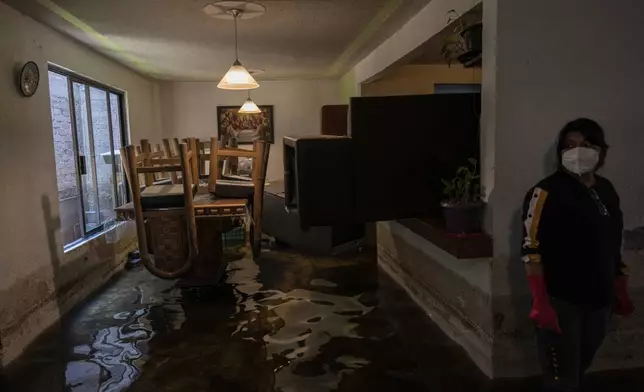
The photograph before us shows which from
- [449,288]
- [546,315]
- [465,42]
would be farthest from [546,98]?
[449,288]

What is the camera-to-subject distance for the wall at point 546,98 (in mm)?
2367

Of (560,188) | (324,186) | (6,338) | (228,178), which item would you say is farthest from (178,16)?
(560,188)

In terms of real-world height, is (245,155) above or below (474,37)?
below

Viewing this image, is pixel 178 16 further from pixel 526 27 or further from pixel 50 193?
pixel 526 27

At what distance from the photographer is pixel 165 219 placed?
3.51 m

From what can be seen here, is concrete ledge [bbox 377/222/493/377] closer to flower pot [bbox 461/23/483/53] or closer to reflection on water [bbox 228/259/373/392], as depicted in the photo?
reflection on water [bbox 228/259/373/392]

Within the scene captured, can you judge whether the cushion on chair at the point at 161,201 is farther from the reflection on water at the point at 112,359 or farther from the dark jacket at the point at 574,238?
the dark jacket at the point at 574,238

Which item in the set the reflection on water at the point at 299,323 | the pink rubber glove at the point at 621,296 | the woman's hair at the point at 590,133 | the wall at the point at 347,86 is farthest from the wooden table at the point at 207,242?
the wall at the point at 347,86

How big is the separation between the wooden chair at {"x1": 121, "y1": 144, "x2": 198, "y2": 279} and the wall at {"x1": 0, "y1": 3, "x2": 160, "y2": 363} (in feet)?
2.24

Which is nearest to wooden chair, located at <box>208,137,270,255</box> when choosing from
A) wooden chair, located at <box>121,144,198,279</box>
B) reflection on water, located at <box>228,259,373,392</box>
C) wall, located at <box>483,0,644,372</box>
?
wooden chair, located at <box>121,144,198,279</box>

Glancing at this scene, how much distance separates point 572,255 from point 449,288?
1.28m

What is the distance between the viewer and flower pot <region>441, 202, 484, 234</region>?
2.54 metres

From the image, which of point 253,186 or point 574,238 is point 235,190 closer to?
point 253,186

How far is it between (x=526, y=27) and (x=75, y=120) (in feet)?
12.1
